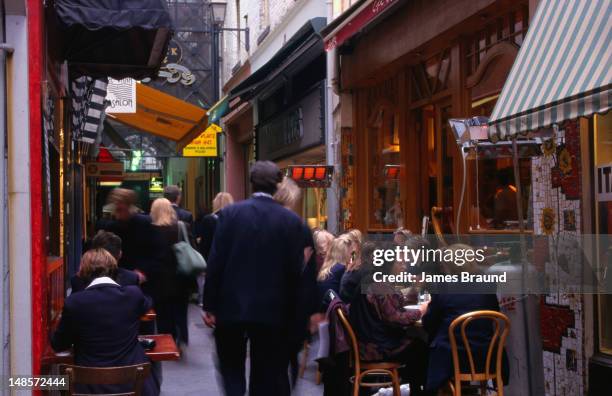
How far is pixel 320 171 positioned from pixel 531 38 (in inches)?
350

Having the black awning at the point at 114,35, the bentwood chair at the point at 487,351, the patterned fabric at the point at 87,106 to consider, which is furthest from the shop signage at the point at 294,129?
the bentwood chair at the point at 487,351

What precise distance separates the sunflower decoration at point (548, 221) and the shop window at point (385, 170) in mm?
5569

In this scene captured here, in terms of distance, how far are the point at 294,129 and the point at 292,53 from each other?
95.7 inches

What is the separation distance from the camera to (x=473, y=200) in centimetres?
1059

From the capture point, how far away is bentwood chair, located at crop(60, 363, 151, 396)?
5.10 m

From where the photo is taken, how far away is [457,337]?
21.4 feet

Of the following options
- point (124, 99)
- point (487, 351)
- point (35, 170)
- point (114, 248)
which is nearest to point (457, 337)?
point (487, 351)

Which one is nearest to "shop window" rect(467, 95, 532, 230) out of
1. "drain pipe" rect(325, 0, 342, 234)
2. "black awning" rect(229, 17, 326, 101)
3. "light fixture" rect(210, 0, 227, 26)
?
"black awning" rect(229, 17, 326, 101)

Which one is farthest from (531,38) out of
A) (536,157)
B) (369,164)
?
(369,164)

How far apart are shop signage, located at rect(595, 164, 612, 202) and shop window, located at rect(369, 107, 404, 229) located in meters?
6.49

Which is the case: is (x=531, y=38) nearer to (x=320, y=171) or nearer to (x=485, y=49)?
(x=485, y=49)

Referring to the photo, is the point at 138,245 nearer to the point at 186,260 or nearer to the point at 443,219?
the point at 186,260

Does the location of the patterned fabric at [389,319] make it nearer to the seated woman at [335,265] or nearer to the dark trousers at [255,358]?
the seated woman at [335,265]

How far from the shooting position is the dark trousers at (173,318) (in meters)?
9.64
